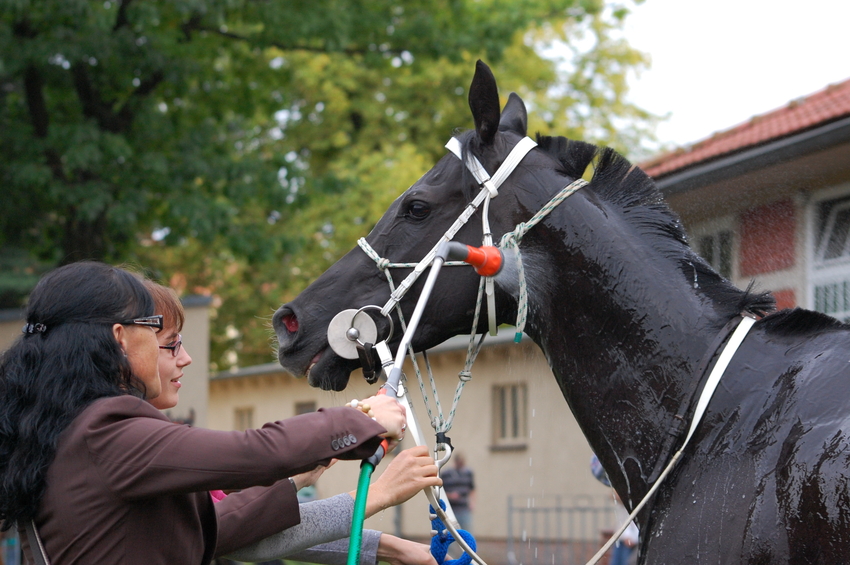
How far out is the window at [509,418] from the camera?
16.6 m

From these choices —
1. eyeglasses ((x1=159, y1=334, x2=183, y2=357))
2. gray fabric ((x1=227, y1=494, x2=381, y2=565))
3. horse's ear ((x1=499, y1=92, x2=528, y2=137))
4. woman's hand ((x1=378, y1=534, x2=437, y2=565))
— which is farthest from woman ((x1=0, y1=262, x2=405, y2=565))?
horse's ear ((x1=499, y1=92, x2=528, y2=137))

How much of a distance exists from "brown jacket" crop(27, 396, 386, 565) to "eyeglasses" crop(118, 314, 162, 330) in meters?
0.25

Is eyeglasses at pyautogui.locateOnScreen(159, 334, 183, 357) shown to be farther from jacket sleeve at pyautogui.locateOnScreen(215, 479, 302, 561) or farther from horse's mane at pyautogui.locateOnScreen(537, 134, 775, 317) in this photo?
horse's mane at pyautogui.locateOnScreen(537, 134, 775, 317)

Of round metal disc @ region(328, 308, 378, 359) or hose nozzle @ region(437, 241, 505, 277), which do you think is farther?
round metal disc @ region(328, 308, 378, 359)

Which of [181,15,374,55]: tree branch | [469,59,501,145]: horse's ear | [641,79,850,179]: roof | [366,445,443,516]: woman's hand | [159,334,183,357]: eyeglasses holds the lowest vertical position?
[366,445,443,516]: woman's hand

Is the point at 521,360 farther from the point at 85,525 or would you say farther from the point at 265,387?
the point at 265,387

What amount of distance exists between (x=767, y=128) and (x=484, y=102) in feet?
23.6

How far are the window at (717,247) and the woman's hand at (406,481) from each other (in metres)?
1.99

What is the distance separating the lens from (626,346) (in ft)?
8.11

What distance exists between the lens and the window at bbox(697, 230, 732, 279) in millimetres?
3889

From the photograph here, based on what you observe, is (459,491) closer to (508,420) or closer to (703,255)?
(508,420)

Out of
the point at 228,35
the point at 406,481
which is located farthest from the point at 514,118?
the point at 228,35

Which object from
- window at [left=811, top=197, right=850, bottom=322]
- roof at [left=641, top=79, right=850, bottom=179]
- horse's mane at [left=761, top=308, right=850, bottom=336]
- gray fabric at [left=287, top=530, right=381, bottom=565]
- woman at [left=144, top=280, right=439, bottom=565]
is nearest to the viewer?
horse's mane at [left=761, top=308, right=850, bottom=336]

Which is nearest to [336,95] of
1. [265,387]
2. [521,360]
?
[265,387]
